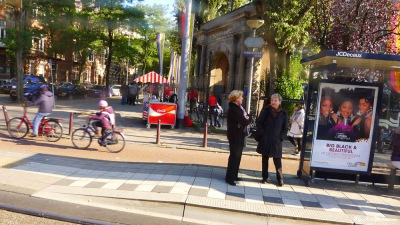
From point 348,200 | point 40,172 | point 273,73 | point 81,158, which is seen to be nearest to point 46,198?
point 40,172

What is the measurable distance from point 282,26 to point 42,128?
10124mm

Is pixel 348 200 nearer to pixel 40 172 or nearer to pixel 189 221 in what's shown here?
pixel 189 221

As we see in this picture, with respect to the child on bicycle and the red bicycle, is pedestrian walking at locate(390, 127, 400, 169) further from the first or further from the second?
the red bicycle

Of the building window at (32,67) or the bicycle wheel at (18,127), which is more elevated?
the building window at (32,67)

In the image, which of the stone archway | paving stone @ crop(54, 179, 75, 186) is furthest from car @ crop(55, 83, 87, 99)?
paving stone @ crop(54, 179, 75, 186)

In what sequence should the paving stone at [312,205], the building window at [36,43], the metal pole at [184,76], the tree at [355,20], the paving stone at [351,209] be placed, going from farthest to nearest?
the building window at [36,43] → the metal pole at [184,76] → the tree at [355,20] → the paving stone at [312,205] → the paving stone at [351,209]

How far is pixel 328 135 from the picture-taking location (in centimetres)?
688

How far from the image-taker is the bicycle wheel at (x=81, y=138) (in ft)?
31.1

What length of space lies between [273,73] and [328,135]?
8.97 m

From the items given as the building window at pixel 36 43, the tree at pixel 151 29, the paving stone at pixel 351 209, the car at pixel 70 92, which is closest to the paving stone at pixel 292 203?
the paving stone at pixel 351 209

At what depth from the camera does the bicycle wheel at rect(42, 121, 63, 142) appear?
1013 cm

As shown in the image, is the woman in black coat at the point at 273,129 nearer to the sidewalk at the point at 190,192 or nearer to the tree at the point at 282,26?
the sidewalk at the point at 190,192

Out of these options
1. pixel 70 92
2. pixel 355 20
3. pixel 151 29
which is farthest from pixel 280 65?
pixel 151 29

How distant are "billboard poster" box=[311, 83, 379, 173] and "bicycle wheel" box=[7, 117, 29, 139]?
8.15 meters
